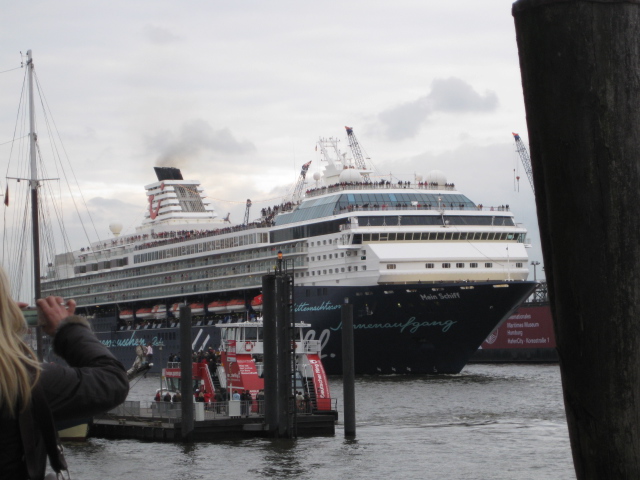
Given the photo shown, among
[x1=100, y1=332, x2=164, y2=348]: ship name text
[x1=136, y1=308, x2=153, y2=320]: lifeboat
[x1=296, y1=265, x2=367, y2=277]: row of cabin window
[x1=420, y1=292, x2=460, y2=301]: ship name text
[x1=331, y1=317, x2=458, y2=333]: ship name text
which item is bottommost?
[x1=331, y1=317, x2=458, y2=333]: ship name text

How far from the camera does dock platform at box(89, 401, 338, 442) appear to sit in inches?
1045

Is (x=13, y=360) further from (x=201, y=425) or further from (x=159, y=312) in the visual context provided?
(x=159, y=312)

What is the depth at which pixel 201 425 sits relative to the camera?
26.5 metres

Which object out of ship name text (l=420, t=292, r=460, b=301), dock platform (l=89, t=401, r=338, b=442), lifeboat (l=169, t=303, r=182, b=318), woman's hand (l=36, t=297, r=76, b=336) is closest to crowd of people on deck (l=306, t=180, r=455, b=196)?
ship name text (l=420, t=292, r=460, b=301)

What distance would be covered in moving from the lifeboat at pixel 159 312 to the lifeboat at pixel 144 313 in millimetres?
366

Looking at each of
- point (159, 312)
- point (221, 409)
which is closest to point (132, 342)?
point (159, 312)

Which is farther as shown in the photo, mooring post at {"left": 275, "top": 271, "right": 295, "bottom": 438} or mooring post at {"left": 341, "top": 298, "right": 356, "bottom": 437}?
mooring post at {"left": 341, "top": 298, "right": 356, "bottom": 437}

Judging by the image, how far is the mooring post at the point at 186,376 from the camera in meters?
25.3

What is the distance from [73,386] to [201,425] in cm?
2413

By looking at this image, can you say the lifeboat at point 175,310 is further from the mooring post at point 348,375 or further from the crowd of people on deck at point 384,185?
the mooring post at point 348,375

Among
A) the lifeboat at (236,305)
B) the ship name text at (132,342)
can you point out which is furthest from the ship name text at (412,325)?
the ship name text at (132,342)

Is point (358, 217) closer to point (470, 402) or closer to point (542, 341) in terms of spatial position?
point (470, 402)

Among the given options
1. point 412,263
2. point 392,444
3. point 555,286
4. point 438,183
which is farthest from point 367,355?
point 555,286

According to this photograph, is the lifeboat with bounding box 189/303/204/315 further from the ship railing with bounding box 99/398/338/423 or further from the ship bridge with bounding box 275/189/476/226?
the ship railing with bounding box 99/398/338/423
